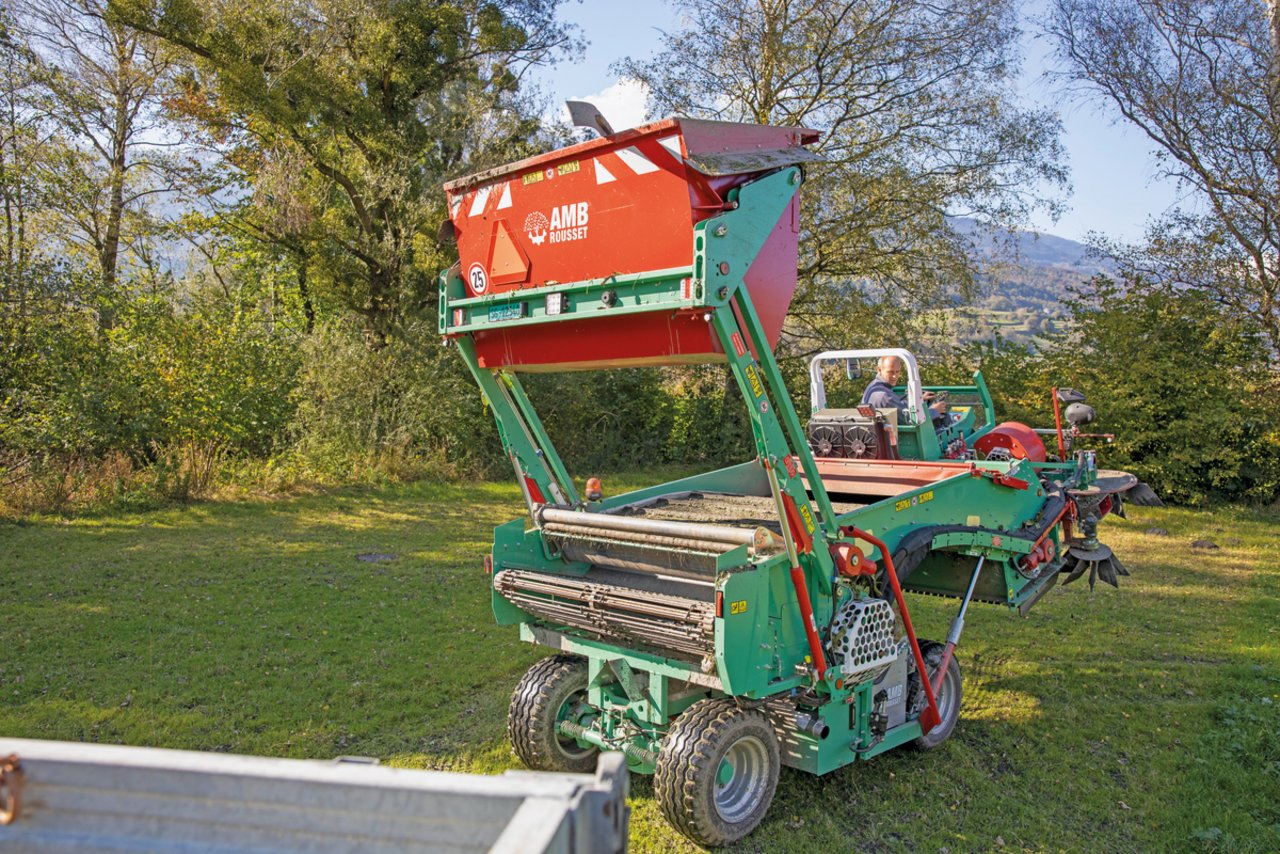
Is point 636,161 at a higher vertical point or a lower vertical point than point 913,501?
higher

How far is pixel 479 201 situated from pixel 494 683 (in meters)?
3.66

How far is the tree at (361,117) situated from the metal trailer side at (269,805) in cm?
1700

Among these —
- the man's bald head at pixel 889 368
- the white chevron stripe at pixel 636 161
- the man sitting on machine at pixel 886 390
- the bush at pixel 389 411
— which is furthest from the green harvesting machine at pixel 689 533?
the bush at pixel 389 411

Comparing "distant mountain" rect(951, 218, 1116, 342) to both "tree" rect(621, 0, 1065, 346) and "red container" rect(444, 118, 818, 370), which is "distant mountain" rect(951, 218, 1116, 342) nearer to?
"tree" rect(621, 0, 1065, 346)

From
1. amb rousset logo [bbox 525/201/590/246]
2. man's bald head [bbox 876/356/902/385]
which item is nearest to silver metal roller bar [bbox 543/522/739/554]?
amb rousset logo [bbox 525/201/590/246]

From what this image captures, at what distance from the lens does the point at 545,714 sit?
17.4ft

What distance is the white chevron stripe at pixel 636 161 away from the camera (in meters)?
4.54

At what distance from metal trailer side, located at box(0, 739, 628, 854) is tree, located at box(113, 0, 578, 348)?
16998mm

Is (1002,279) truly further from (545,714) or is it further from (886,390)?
(545,714)

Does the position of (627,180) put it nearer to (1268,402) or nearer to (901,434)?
(901,434)

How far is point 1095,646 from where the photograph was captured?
8.27 metres

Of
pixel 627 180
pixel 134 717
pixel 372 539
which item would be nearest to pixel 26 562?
pixel 372 539

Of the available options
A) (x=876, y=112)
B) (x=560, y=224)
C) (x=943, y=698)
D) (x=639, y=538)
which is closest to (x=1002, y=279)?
(x=876, y=112)

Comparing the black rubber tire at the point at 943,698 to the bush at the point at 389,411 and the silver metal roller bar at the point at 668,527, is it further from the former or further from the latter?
the bush at the point at 389,411
